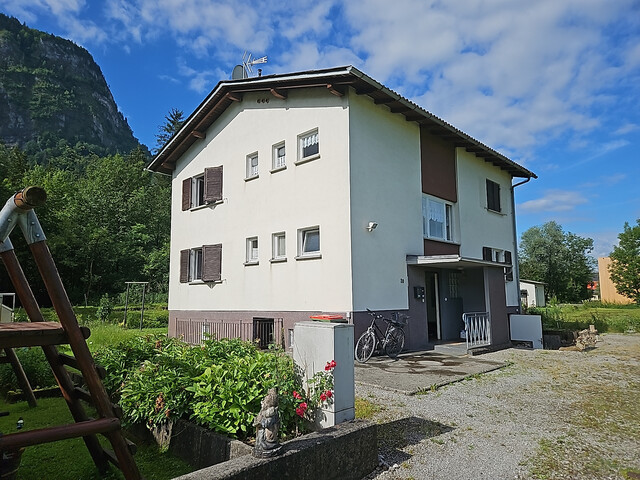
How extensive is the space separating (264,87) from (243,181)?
3.05 meters

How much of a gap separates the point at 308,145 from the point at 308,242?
2805mm

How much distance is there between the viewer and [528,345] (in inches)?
543

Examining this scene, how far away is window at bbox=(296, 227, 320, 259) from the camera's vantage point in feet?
36.5

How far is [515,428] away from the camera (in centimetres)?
488

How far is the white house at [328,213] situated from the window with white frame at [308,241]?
4 centimetres

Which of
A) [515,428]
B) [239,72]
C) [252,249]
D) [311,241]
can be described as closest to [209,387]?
[515,428]

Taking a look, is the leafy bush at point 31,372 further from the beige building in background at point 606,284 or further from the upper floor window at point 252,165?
the beige building in background at point 606,284

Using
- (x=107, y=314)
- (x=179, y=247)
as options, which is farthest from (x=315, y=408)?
(x=107, y=314)

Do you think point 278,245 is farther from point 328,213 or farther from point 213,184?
point 213,184

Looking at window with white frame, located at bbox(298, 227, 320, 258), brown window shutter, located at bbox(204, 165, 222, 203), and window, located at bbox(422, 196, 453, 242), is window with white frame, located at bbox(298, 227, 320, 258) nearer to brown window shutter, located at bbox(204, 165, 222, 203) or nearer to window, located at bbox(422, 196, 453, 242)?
window, located at bbox(422, 196, 453, 242)

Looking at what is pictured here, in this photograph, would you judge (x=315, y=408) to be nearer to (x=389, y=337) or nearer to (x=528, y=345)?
(x=389, y=337)

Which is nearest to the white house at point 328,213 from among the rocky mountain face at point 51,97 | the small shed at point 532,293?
the small shed at point 532,293

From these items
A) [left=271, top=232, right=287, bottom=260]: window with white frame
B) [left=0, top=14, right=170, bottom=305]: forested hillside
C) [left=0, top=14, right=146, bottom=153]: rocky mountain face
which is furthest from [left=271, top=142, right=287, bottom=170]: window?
[left=0, top=14, right=146, bottom=153]: rocky mountain face

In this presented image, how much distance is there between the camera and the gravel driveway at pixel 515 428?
3.77 m
